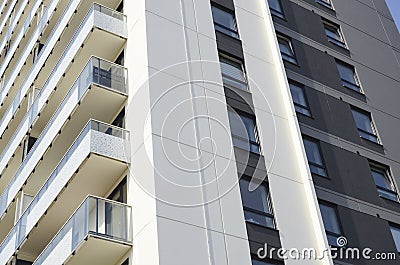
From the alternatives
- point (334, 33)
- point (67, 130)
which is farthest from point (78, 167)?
point (334, 33)

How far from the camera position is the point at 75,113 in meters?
18.6

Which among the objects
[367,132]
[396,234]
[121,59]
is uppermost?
[121,59]

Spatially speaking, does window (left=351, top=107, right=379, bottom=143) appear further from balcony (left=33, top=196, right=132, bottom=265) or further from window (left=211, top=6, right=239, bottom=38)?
balcony (left=33, top=196, right=132, bottom=265)

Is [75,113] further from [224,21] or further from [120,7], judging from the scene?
[224,21]

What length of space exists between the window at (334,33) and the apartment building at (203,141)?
0.18 ft

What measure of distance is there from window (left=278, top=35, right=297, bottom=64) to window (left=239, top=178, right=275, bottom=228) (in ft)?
19.6

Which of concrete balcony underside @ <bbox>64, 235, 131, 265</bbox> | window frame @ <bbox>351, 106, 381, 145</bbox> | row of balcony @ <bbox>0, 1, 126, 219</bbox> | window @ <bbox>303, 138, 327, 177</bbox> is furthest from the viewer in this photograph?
window frame @ <bbox>351, 106, 381, 145</bbox>

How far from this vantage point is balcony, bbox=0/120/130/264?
16.5 m

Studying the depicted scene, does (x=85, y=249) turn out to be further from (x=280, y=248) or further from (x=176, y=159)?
Result: (x=280, y=248)

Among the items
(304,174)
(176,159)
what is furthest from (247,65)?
(176,159)

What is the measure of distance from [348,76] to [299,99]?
3478mm

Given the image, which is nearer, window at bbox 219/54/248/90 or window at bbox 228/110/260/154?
window at bbox 228/110/260/154

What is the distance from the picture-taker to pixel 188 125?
1653 cm

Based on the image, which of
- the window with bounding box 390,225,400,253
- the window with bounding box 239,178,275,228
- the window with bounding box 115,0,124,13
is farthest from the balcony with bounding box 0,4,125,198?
the window with bounding box 390,225,400,253
